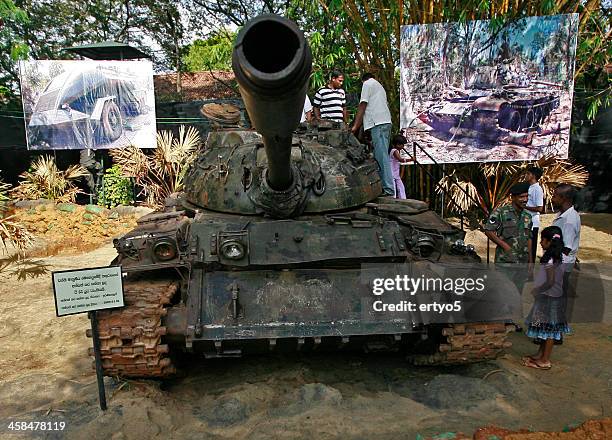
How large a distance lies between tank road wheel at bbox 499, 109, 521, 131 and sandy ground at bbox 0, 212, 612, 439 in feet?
16.9

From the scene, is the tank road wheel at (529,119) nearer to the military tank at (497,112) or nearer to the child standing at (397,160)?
the military tank at (497,112)

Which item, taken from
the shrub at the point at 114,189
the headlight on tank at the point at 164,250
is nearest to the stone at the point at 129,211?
the shrub at the point at 114,189

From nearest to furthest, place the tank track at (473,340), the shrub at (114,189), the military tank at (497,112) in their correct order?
the tank track at (473,340) < the military tank at (497,112) < the shrub at (114,189)

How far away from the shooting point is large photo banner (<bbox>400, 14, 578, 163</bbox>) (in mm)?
9539

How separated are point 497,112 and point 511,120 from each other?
31 centimetres

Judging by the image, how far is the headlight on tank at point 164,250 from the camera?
4547 mm

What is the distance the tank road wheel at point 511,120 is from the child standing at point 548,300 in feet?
18.6

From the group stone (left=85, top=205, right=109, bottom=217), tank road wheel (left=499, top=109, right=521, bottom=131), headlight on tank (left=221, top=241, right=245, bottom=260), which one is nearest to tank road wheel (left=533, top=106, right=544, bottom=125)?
tank road wheel (left=499, top=109, right=521, bottom=131)

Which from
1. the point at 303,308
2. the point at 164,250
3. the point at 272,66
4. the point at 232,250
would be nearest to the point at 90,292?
the point at 164,250

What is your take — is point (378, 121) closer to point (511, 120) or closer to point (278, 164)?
point (511, 120)

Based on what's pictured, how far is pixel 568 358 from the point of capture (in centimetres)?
527

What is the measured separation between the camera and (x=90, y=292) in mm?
3980

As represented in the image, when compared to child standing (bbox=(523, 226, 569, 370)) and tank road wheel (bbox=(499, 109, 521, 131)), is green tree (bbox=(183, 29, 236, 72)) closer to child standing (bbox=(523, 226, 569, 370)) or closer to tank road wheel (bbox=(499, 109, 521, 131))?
tank road wheel (bbox=(499, 109, 521, 131))

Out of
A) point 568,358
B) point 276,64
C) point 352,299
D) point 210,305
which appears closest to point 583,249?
point 568,358
